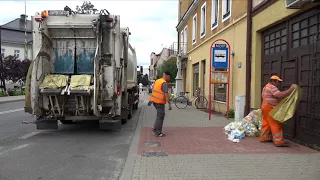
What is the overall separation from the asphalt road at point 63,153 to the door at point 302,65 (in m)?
3.92

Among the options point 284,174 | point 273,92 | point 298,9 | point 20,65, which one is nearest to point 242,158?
point 284,174

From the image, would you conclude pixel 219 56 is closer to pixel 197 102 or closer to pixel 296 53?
pixel 296 53

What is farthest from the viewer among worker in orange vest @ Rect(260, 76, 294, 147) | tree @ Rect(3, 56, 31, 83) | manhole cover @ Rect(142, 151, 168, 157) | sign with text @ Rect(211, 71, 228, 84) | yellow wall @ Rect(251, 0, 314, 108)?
tree @ Rect(3, 56, 31, 83)

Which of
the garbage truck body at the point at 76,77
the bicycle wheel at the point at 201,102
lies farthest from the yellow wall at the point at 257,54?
the bicycle wheel at the point at 201,102

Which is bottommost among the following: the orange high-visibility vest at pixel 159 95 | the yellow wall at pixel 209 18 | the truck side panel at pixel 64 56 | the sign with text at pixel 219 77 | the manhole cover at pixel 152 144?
the manhole cover at pixel 152 144

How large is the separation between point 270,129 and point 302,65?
62.1 inches

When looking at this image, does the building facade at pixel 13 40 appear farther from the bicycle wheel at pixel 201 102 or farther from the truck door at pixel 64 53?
the truck door at pixel 64 53

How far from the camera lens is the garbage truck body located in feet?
26.6

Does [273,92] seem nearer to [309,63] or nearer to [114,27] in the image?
[309,63]

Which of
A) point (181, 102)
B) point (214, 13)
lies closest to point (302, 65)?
point (214, 13)

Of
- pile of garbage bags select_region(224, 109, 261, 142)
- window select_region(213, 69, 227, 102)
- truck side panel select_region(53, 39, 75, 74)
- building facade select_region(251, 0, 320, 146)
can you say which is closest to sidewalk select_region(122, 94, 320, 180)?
pile of garbage bags select_region(224, 109, 261, 142)

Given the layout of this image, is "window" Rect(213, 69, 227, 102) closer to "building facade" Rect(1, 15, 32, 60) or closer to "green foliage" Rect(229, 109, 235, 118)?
"green foliage" Rect(229, 109, 235, 118)

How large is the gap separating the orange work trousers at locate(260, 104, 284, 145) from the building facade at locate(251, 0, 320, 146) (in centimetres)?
58

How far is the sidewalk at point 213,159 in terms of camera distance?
4.93m
